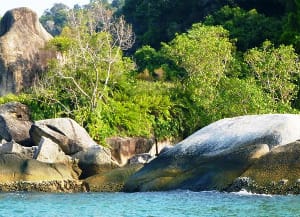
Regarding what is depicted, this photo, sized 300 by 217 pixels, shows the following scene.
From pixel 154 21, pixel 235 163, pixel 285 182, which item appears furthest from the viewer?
pixel 154 21

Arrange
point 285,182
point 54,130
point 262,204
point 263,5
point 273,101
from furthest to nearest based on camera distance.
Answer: point 263,5, point 273,101, point 54,130, point 285,182, point 262,204

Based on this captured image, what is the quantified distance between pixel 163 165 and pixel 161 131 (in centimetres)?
1203

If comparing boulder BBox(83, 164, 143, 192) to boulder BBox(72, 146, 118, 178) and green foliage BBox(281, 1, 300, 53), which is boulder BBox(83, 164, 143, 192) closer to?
boulder BBox(72, 146, 118, 178)

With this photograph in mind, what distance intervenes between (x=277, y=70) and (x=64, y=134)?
39.2 feet

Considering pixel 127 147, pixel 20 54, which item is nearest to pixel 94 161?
pixel 127 147

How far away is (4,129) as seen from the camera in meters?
35.0

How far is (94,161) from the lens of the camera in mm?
28844

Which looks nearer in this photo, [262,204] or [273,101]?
[262,204]

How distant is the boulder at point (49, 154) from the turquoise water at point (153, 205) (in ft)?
13.1

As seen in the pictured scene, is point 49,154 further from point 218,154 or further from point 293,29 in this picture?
point 293,29

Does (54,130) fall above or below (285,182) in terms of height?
above

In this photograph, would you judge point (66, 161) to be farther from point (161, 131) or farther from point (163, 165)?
point (161, 131)

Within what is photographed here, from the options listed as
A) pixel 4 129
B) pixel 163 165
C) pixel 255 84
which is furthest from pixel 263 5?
pixel 163 165

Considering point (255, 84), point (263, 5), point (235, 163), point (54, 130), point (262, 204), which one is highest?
point (263, 5)
